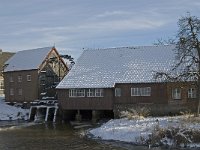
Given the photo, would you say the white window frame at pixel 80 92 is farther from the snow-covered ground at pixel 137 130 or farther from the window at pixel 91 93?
the snow-covered ground at pixel 137 130

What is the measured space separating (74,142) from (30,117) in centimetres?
2427

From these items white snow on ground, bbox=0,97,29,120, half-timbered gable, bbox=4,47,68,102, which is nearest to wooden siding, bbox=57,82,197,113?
white snow on ground, bbox=0,97,29,120

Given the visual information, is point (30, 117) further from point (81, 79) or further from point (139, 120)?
point (139, 120)

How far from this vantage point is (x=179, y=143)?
97.5 ft

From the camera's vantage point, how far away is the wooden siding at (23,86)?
6262 cm

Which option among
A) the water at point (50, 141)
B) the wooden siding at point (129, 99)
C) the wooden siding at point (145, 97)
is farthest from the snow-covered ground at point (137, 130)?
the wooden siding at point (145, 97)

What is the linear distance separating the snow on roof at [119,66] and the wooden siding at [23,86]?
32.1ft

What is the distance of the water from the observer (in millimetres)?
30828

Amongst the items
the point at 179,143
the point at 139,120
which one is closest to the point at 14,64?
the point at 139,120

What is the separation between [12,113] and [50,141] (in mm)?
25139

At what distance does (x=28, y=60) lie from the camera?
214 ft

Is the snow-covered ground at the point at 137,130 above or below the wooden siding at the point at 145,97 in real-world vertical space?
below

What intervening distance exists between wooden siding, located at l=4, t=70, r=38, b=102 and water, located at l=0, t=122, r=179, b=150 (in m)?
18.9

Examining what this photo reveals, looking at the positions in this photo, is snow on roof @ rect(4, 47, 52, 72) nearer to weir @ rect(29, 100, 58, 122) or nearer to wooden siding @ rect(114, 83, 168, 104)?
weir @ rect(29, 100, 58, 122)
